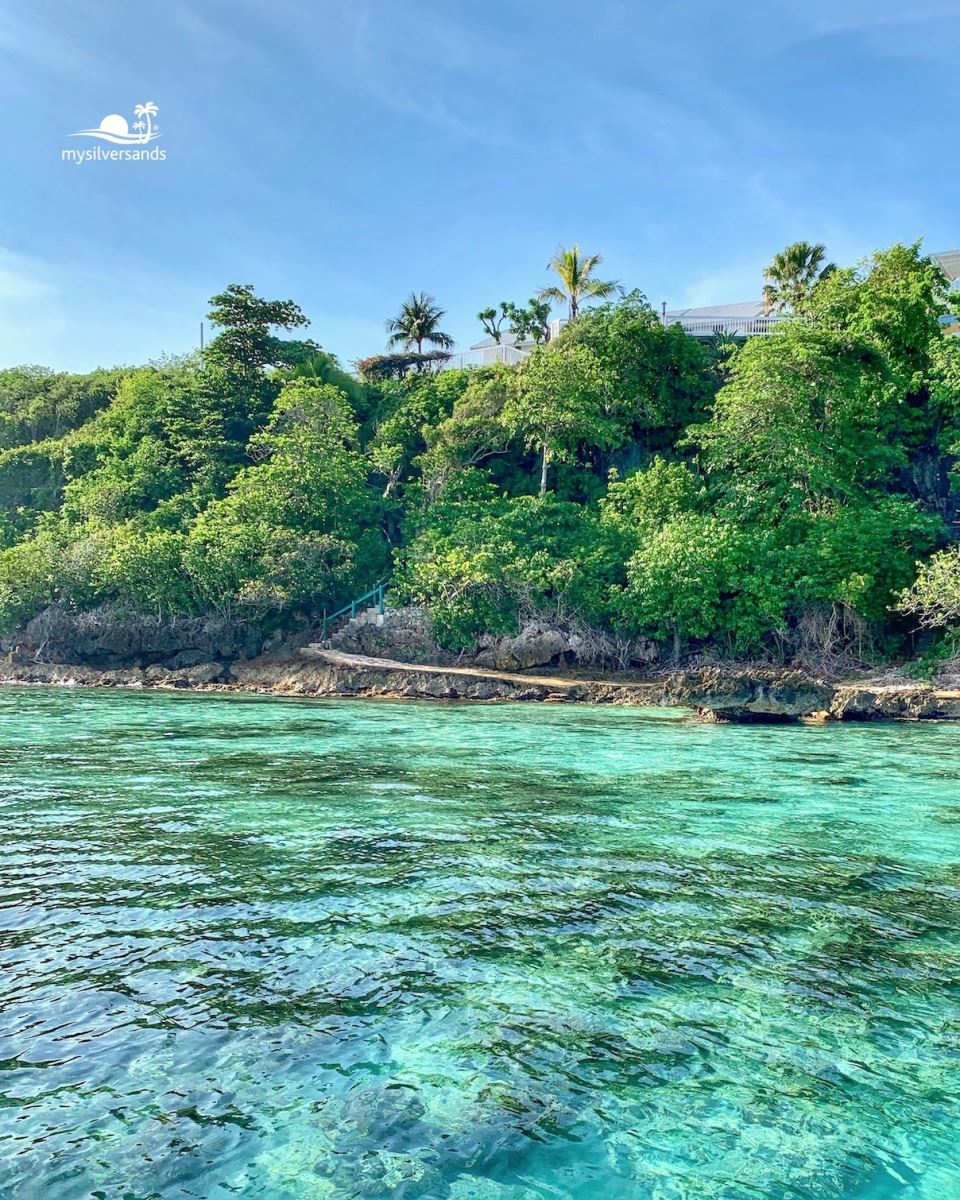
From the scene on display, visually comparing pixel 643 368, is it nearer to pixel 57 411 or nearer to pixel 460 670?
pixel 460 670

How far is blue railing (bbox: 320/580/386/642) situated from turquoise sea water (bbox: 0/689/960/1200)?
18618 millimetres

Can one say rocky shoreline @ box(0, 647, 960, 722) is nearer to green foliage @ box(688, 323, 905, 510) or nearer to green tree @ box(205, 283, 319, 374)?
green foliage @ box(688, 323, 905, 510)

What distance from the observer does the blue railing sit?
29250 mm

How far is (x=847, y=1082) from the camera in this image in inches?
163

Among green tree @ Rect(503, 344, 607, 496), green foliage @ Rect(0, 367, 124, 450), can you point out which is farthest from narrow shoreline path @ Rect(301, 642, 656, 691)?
green foliage @ Rect(0, 367, 124, 450)

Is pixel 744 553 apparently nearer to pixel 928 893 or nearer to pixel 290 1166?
pixel 928 893

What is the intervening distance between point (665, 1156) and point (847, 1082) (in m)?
1.13

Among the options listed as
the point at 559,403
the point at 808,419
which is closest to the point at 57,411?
the point at 559,403

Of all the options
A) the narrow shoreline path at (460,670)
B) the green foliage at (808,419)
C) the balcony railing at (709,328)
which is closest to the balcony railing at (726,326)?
the balcony railing at (709,328)

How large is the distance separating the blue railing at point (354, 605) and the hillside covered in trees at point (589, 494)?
0.62m

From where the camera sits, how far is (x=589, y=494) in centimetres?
3228

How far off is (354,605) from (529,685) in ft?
26.4

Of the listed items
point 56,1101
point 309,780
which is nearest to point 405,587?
point 309,780

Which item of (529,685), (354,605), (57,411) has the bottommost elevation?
(529,685)
